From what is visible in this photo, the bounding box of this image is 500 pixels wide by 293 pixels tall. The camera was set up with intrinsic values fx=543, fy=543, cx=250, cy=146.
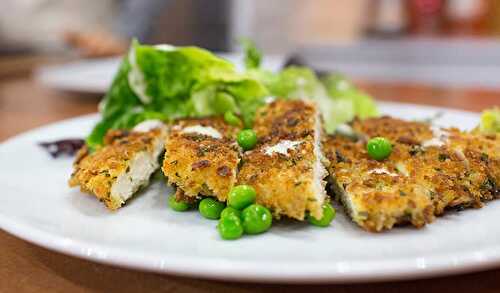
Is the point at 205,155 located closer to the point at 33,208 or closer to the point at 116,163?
the point at 116,163

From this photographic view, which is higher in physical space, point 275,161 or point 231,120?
point 275,161

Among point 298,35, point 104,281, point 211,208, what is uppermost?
point 211,208

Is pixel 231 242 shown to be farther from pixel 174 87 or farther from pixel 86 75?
pixel 86 75

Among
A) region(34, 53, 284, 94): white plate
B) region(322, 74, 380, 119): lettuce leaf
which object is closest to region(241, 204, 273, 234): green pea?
region(322, 74, 380, 119): lettuce leaf

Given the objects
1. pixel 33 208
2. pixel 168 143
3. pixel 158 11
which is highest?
pixel 168 143

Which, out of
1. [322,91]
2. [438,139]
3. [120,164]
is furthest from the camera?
[322,91]

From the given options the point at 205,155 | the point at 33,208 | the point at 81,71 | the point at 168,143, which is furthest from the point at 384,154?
the point at 81,71

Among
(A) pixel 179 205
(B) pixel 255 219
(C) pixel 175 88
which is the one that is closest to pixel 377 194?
(B) pixel 255 219
